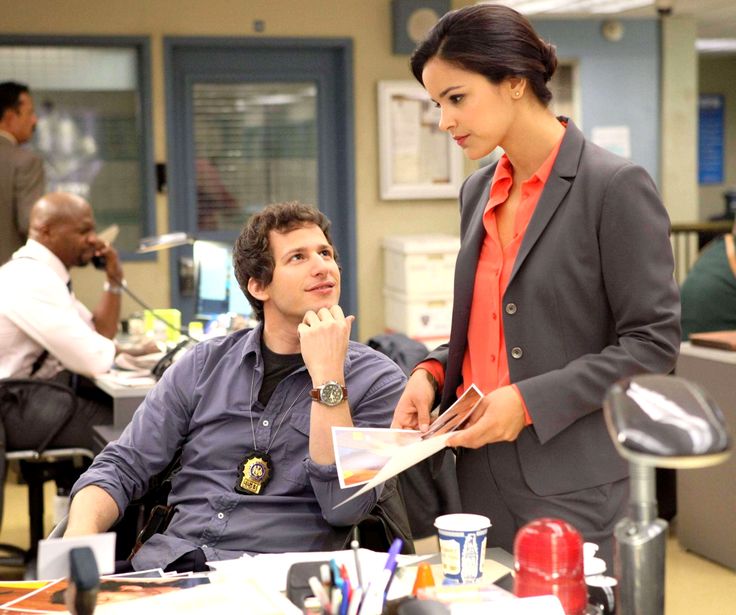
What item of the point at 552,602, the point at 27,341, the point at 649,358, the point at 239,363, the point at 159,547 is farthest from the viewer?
the point at 27,341

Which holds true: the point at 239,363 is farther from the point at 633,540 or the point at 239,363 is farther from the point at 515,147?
the point at 633,540

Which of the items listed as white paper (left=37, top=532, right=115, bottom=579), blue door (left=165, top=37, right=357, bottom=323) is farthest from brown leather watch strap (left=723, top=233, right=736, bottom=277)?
white paper (left=37, top=532, right=115, bottom=579)

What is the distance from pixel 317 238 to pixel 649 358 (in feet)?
3.01

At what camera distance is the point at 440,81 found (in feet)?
5.61

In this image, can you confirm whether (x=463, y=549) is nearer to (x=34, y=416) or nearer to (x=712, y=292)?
(x=34, y=416)

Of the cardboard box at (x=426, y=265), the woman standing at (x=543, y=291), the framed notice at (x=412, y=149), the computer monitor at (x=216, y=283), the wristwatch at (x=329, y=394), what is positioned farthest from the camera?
the framed notice at (x=412, y=149)

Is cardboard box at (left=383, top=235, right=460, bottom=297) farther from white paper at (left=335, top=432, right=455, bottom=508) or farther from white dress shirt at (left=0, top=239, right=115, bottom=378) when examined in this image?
white paper at (left=335, top=432, right=455, bottom=508)

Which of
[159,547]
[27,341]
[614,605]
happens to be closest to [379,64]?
[27,341]

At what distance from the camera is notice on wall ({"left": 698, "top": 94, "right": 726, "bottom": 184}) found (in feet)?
41.5

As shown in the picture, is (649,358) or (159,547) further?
(159,547)

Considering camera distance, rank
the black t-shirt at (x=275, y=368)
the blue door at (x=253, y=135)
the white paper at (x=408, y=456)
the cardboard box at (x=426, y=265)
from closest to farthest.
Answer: the white paper at (x=408, y=456)
the black t-shirt at (x=275, y=368)
the cardboard box at (x=426, y=265)
the blue door at (x=253, y=135)

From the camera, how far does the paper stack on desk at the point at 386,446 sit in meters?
1.53

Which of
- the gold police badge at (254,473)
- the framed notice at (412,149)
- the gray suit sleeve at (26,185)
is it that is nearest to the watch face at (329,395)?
the gold police badge at (254,473)

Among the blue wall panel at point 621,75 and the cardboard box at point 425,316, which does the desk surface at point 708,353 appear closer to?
the cardboard box at point 425,316
